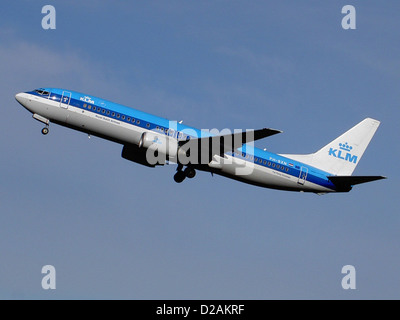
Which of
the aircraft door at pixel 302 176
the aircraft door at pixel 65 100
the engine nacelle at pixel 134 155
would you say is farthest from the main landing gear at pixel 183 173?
the aircraft door at pixel 65 100

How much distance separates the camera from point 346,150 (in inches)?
2559

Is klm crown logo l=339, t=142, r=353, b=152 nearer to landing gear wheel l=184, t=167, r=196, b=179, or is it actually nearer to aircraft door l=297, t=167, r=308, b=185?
aircraft door l=297, t=167, r=308, b=185

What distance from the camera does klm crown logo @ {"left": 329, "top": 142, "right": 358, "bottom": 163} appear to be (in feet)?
211

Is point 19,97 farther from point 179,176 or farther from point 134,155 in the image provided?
point 179,176

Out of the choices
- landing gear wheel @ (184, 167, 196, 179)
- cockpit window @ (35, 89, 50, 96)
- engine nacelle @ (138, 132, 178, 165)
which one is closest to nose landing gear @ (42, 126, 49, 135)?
cockpit window @ (35, 89, 50, 96)

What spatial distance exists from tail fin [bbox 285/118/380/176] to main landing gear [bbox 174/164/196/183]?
38.4 ft

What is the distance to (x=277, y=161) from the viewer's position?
2322 inches

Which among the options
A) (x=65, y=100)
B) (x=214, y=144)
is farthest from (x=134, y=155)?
(x=65, y=100)

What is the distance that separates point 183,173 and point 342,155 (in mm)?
15824

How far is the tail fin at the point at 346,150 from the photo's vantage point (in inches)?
2496

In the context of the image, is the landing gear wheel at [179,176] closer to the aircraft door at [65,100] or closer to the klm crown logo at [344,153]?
the aircraft door at [65,100]

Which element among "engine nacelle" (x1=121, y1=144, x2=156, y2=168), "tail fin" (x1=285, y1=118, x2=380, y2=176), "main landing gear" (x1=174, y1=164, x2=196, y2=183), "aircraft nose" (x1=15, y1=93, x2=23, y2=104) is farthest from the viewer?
"tail fin" (x1=285, y1=118, x2=380, y2=176)
